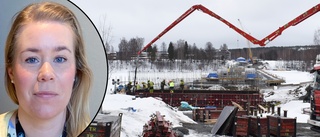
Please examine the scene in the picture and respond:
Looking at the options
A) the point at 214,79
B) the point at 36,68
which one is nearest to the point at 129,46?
the point at 36,68

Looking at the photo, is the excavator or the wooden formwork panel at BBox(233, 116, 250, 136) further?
the wooden formwork panel at BBox(233, 116, 250, 136)

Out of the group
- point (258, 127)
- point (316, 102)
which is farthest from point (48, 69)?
point (258, 127)

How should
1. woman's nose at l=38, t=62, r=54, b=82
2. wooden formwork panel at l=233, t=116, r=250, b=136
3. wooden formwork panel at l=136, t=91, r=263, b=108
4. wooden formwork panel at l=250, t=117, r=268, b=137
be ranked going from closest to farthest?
woman's nose at l=38, t=62, r=54, b=82
wooden formwork panel at l=250, t=117, r=268, b=137
wooden formwork panel at l=233, t=116, r=250, b=136
wooden formwork panel at l=136, t=91, r=263, b=108

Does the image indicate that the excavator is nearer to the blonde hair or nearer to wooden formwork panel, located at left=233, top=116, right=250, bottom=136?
wooden formwork panel, located at left=233, top=116, right=250, bottom=136

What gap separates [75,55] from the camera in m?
0.92

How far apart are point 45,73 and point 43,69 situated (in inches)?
0.5

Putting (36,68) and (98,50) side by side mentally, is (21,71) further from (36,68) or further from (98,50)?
(98,50)

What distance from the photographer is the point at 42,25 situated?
34.1 inches

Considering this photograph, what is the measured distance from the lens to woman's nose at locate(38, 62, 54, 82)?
32.6 inches

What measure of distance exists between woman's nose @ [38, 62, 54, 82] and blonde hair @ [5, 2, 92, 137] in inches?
3.7

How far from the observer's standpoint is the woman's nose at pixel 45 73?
83cm

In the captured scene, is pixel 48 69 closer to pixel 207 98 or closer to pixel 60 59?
pixel 60 59

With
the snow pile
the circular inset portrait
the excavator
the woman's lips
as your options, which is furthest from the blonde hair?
the excavator

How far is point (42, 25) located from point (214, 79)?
138 feet
